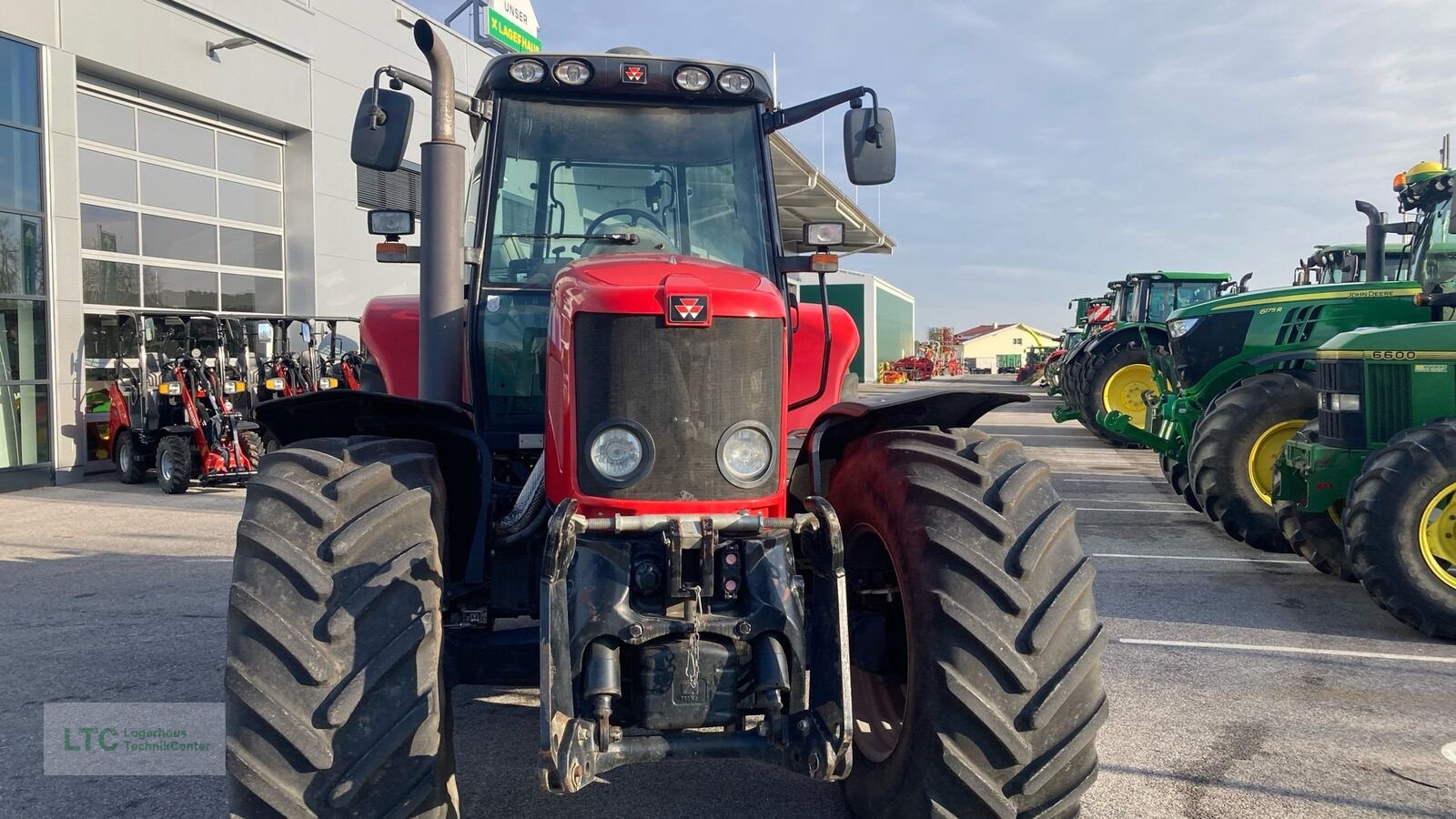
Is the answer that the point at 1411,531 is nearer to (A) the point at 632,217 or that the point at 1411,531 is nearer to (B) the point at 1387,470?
(B) the point at 1387,470

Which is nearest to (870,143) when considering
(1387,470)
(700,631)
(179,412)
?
(700,631)

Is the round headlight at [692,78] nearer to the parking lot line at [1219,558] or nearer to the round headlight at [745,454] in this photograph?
the round headlight at [745,454]

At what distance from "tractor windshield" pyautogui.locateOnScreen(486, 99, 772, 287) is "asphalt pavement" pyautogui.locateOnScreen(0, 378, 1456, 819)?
192cm

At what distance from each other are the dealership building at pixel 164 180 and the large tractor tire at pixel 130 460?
2.27 feet

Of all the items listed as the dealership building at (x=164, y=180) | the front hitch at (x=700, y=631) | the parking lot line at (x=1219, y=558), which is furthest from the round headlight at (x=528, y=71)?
the dealership building at (x=164, y=180)

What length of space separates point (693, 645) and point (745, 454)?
56cm

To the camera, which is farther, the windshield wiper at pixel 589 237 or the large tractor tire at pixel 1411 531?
the large tractor tire at pixel 1411 531

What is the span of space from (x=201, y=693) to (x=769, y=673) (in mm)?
3287

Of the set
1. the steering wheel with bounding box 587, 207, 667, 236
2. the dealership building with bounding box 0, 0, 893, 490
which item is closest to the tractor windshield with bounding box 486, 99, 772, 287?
the steering wheel with bounding box 587, 207, 667, 236

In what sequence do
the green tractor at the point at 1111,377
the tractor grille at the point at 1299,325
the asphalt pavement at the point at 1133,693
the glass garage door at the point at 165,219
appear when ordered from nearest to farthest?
1. the asphalt pavement at the point at 1133,693
2. the tractor grille at the point at 1299,325
3. the glass garage door at the point at 165,219
4. the green tractor at the point at 1111,377

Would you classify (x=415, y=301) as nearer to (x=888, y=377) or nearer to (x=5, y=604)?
(x=5, y=604)

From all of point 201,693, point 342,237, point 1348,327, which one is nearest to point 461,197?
point 201,693

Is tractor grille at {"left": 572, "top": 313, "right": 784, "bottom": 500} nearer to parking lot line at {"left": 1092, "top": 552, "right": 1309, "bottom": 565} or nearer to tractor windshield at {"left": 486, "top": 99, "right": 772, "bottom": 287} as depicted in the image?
tractor windshield at {"left": 486, "top": 99, "right": 772, "bottom": 287}

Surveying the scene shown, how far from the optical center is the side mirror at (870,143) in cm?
395
